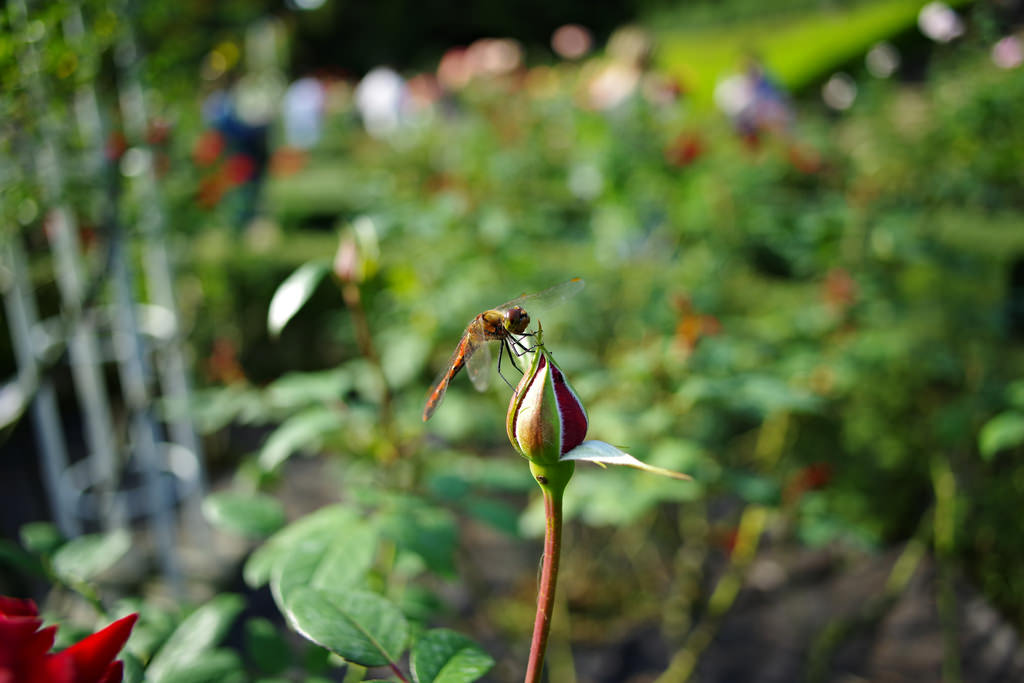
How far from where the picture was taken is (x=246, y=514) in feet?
3.01

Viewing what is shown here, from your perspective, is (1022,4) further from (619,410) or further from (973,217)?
(619,410)

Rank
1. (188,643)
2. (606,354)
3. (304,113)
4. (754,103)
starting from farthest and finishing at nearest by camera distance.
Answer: (304,113) → (754,103) → (606,354) → (188,643)

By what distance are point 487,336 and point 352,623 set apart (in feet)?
0.77

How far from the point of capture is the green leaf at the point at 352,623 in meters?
0.48

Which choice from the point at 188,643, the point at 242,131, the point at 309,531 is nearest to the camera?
the point at 188,643

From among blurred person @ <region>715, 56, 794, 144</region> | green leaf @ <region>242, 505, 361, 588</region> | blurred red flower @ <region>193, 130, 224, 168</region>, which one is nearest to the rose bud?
green leaf @ <region>242, 505, 361, 588</region>

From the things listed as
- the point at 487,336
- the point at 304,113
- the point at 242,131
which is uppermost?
the point at 304,113

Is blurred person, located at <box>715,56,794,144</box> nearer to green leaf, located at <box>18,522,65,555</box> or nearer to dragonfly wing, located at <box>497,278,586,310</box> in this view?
dragonfly wing, located at <box>497,278,586,310</box>

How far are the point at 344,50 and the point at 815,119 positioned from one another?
55.8ft

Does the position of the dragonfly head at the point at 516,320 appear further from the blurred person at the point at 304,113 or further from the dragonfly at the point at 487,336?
the blurred person at the point at 304,113

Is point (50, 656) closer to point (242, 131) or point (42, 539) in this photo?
point (42, 539)

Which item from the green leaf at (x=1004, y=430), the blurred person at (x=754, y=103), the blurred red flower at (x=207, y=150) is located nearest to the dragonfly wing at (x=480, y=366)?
the green leaf at (x=1004, y=430)

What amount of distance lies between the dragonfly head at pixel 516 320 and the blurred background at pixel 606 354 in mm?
288

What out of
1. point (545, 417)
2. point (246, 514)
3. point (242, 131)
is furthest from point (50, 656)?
point (242, 131)
